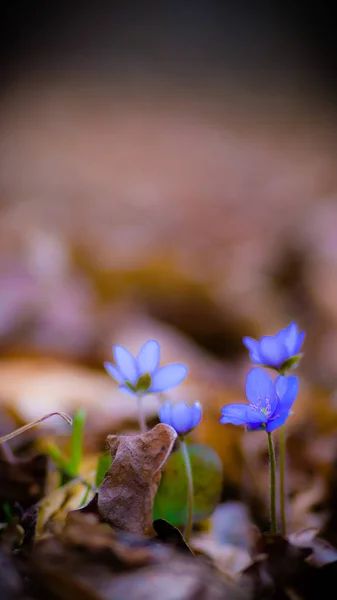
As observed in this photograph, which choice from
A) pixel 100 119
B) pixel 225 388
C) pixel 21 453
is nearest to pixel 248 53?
pixel 100 119

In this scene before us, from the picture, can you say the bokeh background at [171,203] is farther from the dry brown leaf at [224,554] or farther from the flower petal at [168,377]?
the flower petal at [168,377]

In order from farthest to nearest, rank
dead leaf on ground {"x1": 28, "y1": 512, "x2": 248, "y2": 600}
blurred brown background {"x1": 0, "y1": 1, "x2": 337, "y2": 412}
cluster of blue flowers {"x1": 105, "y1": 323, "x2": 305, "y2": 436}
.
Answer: blurred brown background {"x1": 0, "y1": 1, "x2": 337, "y2": 412} → cluster of blue flowers {"x1": 105, "y1": 323, "x2": 305, "y2": 436} → dead leaf on ground {"x1": 28, "y1": 512, "x2": 248, "y2": 600}

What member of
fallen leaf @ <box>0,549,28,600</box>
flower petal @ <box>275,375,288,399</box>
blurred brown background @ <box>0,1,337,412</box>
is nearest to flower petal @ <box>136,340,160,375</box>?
flower petal @ <box>275,375,288,399</box>

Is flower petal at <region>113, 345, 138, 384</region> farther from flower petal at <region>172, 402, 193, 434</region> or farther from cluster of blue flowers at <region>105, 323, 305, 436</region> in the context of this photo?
flower petal at <region>172, 402, 193, 434</region>

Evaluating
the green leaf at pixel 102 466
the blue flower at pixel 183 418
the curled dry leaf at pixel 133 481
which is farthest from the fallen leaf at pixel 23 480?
the blue flower at pixel 183 418

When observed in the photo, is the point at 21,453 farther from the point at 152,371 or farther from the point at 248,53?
the point at 248,53

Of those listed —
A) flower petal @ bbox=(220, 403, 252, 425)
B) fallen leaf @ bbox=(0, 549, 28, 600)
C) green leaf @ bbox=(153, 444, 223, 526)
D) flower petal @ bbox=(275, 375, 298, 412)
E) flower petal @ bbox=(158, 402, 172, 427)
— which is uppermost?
flower petal @ bbox=(275, 375, 298, 412)

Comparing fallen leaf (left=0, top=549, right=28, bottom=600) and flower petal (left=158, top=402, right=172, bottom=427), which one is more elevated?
flower petal (left=158, top=402, right=172, bottom=427)
